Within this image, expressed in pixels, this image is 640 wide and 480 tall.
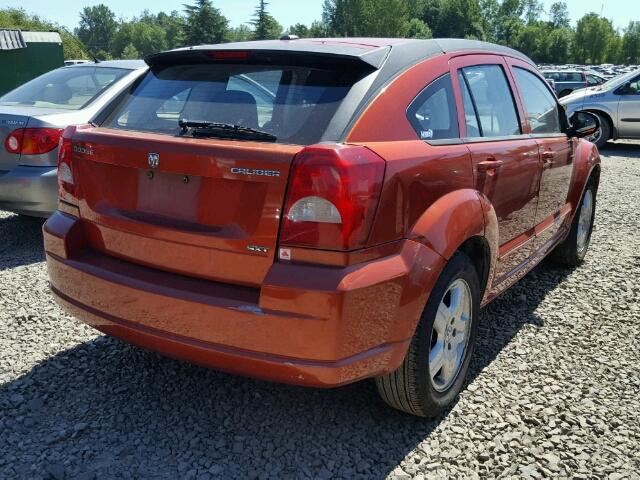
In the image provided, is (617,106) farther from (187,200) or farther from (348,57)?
(187,200)

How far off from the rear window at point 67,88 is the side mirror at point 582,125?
428 cm

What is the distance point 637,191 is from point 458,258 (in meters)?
7.06

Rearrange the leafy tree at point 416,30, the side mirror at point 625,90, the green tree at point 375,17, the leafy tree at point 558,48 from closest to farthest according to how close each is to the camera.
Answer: the side mirror at point 625,90 < the green tree at point 375,17 < the leafy tree at point 416,30 < the leafy tree at point 558,48

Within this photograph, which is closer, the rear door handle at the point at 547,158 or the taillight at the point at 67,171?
the taillight at the point at 67,171

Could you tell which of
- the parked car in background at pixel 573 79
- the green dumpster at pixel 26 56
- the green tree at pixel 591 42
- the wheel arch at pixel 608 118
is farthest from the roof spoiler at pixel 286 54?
the green tree at pixel 591 42

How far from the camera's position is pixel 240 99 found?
2.66 metres

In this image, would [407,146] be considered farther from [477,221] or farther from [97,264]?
[97,264]

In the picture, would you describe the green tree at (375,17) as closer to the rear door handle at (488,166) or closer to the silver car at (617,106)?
the silver car at (617,106)

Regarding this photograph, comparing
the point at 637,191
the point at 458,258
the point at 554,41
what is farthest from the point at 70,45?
the point at 554,41

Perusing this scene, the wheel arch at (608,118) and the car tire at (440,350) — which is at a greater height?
the wheel arch at (608,118)

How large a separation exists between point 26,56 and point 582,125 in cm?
1612

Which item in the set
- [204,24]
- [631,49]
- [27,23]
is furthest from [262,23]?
[631,49]

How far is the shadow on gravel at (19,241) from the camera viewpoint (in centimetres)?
515

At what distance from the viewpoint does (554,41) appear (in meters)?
107
